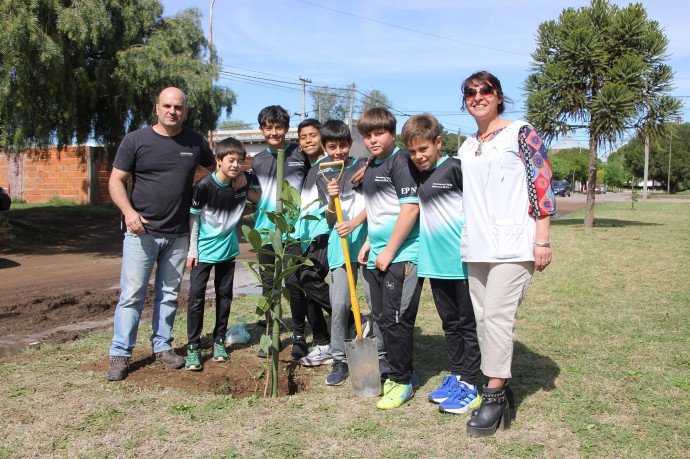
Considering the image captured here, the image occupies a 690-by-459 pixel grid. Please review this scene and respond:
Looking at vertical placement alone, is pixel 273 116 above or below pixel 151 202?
above

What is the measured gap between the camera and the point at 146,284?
183 inches

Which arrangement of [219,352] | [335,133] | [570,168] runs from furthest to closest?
[570,168]
[219,352]
[335,133]

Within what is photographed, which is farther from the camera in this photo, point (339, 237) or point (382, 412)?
point (339, 237)

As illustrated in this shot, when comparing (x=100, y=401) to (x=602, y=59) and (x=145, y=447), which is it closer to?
(x=145, y=447)

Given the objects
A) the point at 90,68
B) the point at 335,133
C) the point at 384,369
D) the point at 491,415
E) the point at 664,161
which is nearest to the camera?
the point at 491,415

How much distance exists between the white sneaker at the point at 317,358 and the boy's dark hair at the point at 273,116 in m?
1.81

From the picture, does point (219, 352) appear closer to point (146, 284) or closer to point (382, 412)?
point (146, 284)

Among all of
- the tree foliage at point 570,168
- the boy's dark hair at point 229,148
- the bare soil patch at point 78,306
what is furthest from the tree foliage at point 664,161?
the boy's dark hair at point 229,148

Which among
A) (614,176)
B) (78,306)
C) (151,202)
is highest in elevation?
(614,176)

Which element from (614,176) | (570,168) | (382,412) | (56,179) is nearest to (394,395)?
(382,412)

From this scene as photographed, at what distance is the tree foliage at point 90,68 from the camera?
36.3 ft

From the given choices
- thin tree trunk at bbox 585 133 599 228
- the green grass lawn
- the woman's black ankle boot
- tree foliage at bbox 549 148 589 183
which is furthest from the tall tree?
tree foliage at bbox 549 148 589 183

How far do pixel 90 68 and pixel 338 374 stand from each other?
1084 cm

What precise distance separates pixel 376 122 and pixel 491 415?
193 cm
